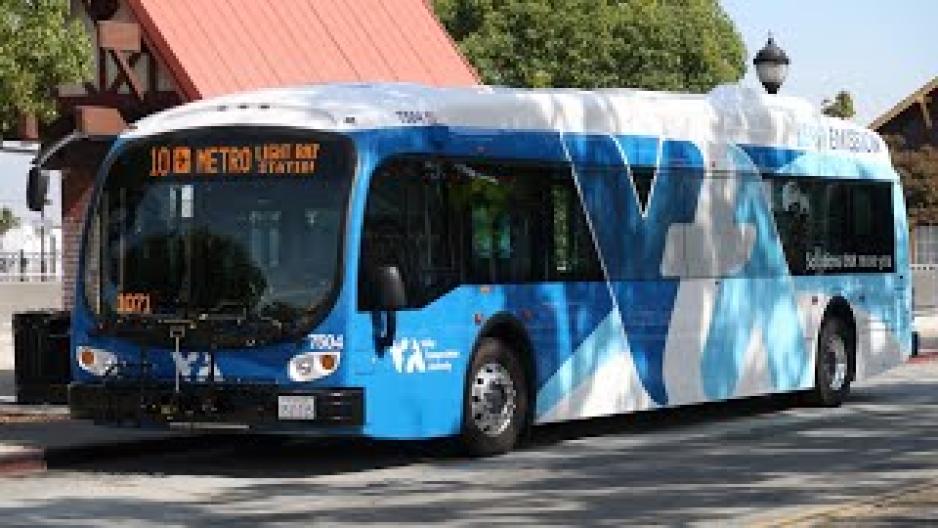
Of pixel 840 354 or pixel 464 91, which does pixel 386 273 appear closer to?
pixel 464 91

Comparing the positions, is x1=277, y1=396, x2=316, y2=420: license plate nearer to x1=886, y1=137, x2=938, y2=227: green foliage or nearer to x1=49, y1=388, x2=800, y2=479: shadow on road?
x1=49, y1=388, x2=800, y2=479: shadow on road

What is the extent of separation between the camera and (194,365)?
15.1 metres

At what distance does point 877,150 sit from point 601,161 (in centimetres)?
653

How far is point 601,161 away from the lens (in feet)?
58.0

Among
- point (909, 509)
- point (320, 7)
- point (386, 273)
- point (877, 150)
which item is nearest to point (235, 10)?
point (320, 7)

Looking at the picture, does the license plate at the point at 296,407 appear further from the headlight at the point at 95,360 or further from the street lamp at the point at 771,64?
the street lamp at the point at 771,64

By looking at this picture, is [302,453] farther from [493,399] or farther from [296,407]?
[296,407]

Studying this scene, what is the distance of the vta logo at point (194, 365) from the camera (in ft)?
49.5

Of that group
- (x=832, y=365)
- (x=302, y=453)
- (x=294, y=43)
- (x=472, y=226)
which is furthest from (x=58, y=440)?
(x=294, y=43)

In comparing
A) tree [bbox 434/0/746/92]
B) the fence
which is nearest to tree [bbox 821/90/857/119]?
tree [bbox 434/0/746/92]

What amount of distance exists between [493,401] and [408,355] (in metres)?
1.24

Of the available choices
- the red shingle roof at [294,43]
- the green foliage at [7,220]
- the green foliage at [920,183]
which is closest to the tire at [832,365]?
the red shingle roof at [294,43]

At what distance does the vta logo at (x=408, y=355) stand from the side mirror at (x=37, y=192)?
11.8 feet

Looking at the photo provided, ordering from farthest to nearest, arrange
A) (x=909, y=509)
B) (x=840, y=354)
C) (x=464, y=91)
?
(x=840, y=354)
(x=464, y=91)
(x=909, y=509)
